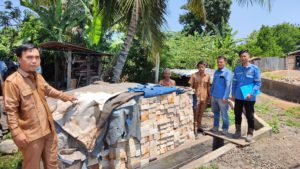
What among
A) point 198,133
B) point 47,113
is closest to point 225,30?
point 198,133

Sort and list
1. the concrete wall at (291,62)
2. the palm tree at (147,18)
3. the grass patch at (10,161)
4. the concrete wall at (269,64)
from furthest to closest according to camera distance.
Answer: the concrete wall at (291,62) < the concrete wall at (269,64) < the palm tree at (147,18) < the grass patch at (10,161)

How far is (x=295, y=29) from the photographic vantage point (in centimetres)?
5206

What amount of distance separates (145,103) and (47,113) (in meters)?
2.14

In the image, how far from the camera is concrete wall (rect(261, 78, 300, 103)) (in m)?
14.5

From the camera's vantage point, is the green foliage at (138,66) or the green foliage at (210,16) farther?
the green foliage at (210,16)

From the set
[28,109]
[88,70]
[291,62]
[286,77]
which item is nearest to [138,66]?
[88,70]

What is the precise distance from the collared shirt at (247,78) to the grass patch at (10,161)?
450cm

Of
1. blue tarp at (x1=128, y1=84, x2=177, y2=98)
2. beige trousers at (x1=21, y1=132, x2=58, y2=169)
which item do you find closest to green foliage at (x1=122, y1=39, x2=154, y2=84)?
blue tarp at (x1=128, y1=84, x2=177, y2=98)

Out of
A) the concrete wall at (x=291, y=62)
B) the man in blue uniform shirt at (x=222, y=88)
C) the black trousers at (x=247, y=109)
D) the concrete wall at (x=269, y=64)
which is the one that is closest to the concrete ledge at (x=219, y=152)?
the black trousers at (x=247, y=109)

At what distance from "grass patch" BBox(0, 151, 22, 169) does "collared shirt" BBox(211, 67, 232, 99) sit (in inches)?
167

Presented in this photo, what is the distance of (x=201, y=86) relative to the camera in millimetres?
6812

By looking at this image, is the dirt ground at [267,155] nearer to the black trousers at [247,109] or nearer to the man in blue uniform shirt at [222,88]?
the black trousers at [247,109]

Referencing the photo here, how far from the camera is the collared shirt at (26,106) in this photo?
3209 mm

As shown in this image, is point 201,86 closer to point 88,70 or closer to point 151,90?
point 151,90
